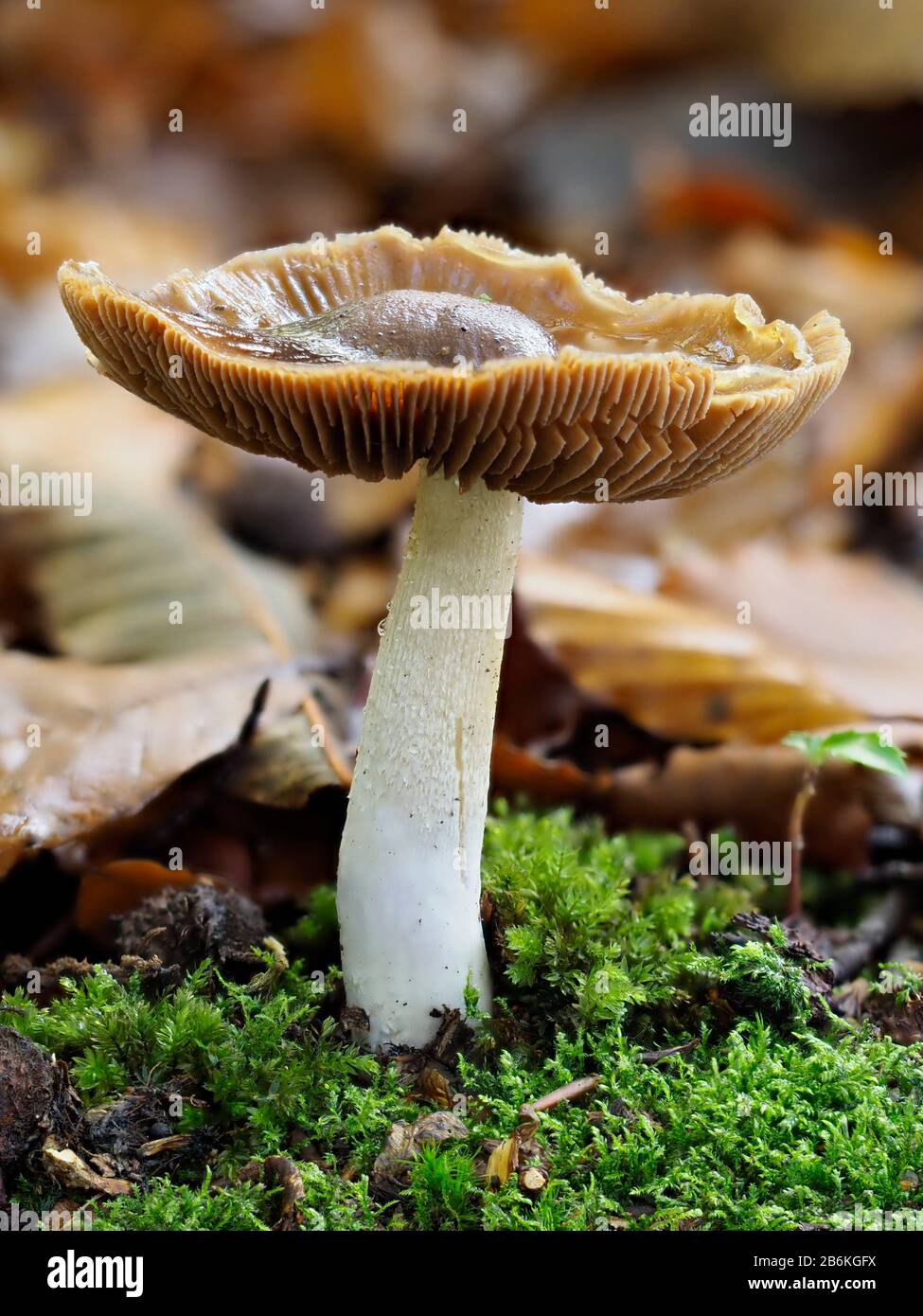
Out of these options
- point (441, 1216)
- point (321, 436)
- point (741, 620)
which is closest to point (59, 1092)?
point (441, 1216)

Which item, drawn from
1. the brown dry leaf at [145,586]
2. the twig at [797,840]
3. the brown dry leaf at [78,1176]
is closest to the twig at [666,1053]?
the twig at [797,840]

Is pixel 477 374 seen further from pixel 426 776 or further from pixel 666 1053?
pixel 666 1053

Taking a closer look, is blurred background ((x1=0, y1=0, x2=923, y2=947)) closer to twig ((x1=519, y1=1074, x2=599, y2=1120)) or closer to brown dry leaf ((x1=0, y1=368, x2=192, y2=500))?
A: brown dry leaf ((x1=0, y1=368, x2=192, y2=500))

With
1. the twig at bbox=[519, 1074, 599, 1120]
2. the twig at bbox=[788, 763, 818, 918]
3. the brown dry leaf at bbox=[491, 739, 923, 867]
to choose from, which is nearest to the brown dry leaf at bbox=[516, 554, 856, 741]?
the brown dry leaf at bbox=[491, 739, 923, 867]

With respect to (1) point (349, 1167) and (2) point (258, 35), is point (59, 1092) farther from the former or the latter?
(2) point (258, 35)

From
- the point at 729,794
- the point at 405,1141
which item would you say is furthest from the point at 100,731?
the point at 729,794

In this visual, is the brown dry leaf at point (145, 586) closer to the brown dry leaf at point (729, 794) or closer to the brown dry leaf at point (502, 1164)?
the brown dry leaf at point (729, 794)
